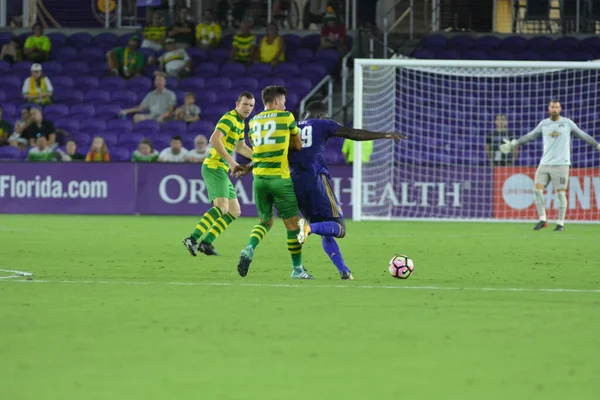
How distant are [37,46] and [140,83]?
112 inches

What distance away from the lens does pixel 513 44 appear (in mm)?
Result: 26281

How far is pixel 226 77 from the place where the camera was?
A: 26.3 meters

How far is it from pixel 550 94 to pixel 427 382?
19.7 meters

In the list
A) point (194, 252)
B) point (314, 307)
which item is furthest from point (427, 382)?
point (194, 252)

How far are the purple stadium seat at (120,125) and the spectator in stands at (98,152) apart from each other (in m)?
1.78

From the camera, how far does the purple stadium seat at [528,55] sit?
25.9 meters

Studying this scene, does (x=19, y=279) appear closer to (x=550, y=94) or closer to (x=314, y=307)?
(x=314, y=307)

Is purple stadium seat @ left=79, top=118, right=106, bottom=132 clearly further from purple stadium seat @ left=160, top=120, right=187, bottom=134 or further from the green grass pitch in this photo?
the green grass pitch

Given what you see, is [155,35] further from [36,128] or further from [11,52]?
[36,128]

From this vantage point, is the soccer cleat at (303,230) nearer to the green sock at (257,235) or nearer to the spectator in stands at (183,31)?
the green sock at (257,235)

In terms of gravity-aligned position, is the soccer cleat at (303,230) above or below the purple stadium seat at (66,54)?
below

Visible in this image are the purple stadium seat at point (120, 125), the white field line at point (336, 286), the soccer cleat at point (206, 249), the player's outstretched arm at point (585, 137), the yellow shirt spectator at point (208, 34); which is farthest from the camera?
the yellow shirt spectator at point (208, 34)

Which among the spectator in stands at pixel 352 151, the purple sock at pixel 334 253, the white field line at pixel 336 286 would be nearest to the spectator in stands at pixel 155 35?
the spectator in stands at pixel 352 151

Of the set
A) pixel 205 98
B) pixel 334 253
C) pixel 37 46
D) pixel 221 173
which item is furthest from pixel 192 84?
pixel 334 253
